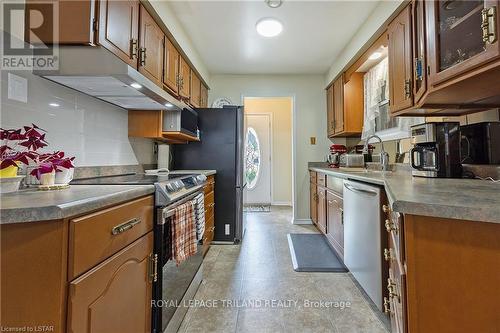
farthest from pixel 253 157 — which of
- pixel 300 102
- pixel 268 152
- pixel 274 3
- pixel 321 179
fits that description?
pixel 274 3

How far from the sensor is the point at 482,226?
2.15 feet

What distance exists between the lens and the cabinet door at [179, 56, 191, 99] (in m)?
2.65

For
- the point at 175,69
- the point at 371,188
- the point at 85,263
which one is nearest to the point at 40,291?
the point at 85,263

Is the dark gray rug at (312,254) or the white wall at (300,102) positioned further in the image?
the white wall at (300,102)

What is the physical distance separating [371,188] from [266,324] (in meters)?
1.11

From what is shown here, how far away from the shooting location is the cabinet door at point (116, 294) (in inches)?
28.4

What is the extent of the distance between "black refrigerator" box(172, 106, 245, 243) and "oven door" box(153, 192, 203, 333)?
1343 mm

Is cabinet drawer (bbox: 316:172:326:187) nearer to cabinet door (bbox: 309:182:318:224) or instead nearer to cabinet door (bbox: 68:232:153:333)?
cabinet door (bbox: 309:182:318:224)

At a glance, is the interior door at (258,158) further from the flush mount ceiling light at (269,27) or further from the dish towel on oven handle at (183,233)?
the dish towel on oven handle at (183,233)

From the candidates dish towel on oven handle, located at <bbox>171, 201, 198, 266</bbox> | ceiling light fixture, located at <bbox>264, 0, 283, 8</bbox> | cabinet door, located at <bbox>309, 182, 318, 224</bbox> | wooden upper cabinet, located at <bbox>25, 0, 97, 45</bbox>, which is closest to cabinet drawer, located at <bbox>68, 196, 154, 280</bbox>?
dish towel on oven handle, located at <bbox>171, 201, 198, 266</bbox>

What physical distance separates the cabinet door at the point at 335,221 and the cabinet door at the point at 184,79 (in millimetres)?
2058

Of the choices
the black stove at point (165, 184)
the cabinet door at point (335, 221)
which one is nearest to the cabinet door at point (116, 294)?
the black stove at point (165, 184)

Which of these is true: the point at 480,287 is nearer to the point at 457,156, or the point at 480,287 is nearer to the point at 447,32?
the point at 457,156

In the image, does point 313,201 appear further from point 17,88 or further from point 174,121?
point 17,88
